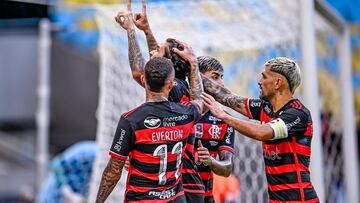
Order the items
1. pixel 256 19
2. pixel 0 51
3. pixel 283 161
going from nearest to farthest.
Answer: pixel 283 161, pixel 256 19, pixel 0 51

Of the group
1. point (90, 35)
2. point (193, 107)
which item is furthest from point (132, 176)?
point (90, 35)

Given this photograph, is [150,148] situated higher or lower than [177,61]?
lower

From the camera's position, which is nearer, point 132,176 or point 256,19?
point 132,176

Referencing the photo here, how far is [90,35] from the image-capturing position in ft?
68.0

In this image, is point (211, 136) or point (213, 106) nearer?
point (213, 106)

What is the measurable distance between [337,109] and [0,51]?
13595mm

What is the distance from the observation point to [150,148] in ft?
20.2

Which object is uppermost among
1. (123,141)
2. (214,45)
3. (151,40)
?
(214,45)

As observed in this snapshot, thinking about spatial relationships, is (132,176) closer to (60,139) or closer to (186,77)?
(186,77)

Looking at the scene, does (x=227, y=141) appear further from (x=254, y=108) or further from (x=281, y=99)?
(x=281, y=99)

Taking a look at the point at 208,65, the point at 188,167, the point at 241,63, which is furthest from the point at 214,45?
the point at 188,167

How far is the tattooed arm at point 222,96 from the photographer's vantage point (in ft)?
23.5

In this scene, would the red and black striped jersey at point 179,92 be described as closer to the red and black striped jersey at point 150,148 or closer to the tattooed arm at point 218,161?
the tattooed arm at point 218,161

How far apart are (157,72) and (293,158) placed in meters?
1.24
